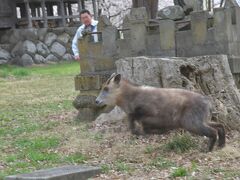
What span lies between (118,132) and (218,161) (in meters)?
2.37

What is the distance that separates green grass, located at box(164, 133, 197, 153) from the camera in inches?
313

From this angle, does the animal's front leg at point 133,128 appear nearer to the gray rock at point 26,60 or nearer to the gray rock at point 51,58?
the gray rock at point 26,60

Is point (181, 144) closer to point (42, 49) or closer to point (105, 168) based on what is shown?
point (105, 168)

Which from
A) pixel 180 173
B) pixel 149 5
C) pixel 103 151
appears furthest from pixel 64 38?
pixel 180 173

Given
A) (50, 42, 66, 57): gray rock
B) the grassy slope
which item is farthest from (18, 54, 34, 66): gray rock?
the grassy slope

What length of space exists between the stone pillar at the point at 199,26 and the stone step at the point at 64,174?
381cm

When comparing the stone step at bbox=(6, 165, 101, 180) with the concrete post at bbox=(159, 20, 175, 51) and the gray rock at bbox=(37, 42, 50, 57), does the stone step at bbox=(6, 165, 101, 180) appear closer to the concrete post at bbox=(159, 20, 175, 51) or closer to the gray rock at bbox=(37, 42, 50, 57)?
the concrete post at bbox=(159, 20, 175, 51)

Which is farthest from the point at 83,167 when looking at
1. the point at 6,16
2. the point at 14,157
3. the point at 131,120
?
the point at 6,16

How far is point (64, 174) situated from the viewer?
653 centimetres

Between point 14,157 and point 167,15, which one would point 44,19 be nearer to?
point 167,15

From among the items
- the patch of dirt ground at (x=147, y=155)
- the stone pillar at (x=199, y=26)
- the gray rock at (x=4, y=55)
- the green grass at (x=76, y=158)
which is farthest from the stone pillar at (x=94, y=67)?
the gray rock at (x=4, y=55)

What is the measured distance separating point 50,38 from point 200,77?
67.0ft

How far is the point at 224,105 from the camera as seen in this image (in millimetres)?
9227

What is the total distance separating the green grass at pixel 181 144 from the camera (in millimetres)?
7957
